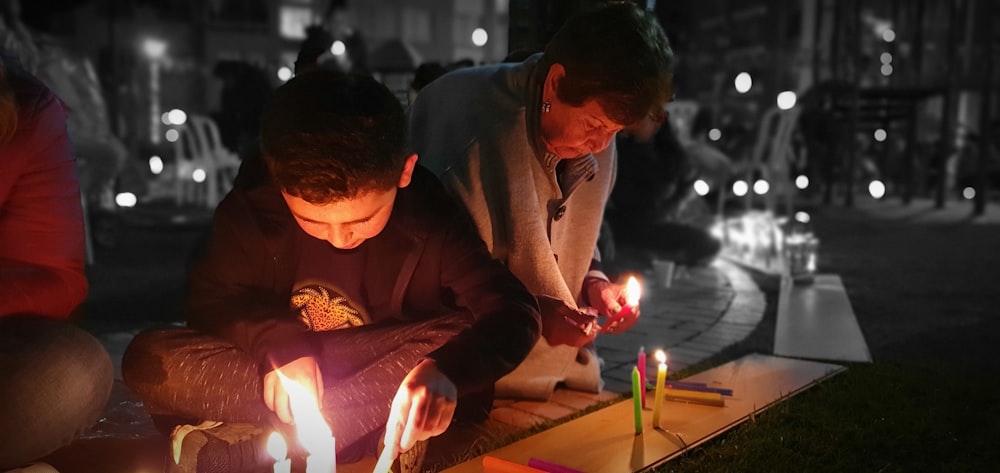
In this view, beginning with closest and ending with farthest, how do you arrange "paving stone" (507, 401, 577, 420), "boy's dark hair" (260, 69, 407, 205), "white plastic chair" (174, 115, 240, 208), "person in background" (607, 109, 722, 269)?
"boy's dark hair" (260, 69, 407, 205) → "paving stone" (507, 401, 577, 420) → "person in background" (607, 109, 722, 269) → "white plastic chair" (174, 115, 240, 208)

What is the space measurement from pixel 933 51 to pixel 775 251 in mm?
15283

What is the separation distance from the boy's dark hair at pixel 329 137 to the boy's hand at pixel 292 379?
349 millimetres

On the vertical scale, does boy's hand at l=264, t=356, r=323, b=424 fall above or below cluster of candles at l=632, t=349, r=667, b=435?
above

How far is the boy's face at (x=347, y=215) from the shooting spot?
1.82 m

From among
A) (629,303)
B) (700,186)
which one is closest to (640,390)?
(629,303)

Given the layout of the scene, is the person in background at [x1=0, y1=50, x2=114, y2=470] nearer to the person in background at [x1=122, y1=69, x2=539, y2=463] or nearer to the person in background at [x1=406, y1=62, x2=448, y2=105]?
the person in background at [x1=122, y1=69, x2=539, y2=463]

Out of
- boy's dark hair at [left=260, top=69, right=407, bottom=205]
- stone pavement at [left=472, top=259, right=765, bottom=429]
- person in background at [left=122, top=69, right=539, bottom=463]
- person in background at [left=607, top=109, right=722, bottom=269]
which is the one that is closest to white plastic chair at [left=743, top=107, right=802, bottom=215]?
stone pavement at [left=472, top=259, right=765, bottom=429]

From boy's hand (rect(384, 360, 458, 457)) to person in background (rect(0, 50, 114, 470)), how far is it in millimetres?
727

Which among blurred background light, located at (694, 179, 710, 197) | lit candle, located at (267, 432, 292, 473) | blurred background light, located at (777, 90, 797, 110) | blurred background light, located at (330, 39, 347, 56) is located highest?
blurred background light, located at (330, 39, 347, 56)

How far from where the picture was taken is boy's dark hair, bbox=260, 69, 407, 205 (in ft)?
5.71

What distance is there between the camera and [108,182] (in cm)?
629

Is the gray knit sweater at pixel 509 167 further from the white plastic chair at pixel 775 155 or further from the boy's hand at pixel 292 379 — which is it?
the white plastic chair at pixel 775 155

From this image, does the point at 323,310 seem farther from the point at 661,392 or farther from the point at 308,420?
the point at 661,392

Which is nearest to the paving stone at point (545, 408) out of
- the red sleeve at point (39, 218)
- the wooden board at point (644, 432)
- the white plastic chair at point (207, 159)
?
the wooden board at point (644, 432)
